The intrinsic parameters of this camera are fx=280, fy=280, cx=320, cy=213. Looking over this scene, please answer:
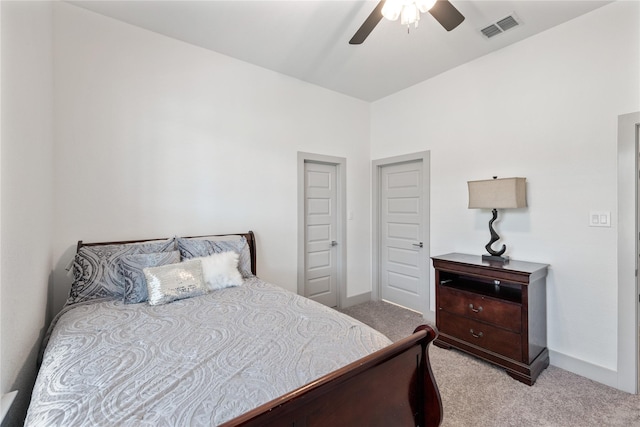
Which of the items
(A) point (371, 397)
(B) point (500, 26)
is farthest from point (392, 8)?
(A) point (371, 397)

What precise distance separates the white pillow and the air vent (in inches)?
118

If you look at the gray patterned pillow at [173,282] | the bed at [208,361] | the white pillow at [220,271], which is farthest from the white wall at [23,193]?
the white pillow at [220,271]

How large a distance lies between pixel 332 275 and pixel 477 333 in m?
1.81

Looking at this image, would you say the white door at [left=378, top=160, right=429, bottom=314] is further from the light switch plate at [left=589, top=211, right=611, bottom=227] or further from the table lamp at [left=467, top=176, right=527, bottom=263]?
the light switch plate at [left=589, top=211, right=611, bottom=227]

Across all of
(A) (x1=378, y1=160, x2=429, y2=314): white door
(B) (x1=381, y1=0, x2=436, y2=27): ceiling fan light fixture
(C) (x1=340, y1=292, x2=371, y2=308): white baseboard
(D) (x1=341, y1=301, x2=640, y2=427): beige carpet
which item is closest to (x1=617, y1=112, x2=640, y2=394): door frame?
(D) (x1=341, y1=301, x2=640, y2=427): beige carpet

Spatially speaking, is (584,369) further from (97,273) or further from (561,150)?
(97,273)

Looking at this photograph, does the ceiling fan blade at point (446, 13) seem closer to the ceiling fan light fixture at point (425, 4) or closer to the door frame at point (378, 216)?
the ceiling fan light fixture at point (425, 4)

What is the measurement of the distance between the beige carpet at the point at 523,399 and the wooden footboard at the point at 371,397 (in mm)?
794

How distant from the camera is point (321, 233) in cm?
373

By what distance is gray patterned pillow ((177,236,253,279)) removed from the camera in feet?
7.75

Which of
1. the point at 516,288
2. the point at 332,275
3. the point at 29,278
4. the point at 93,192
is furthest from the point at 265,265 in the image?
the point at 516,288

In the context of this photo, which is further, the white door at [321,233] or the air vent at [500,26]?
the white door at [321,233]

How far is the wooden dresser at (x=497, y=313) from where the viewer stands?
2.23 m

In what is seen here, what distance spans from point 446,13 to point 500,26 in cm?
116
